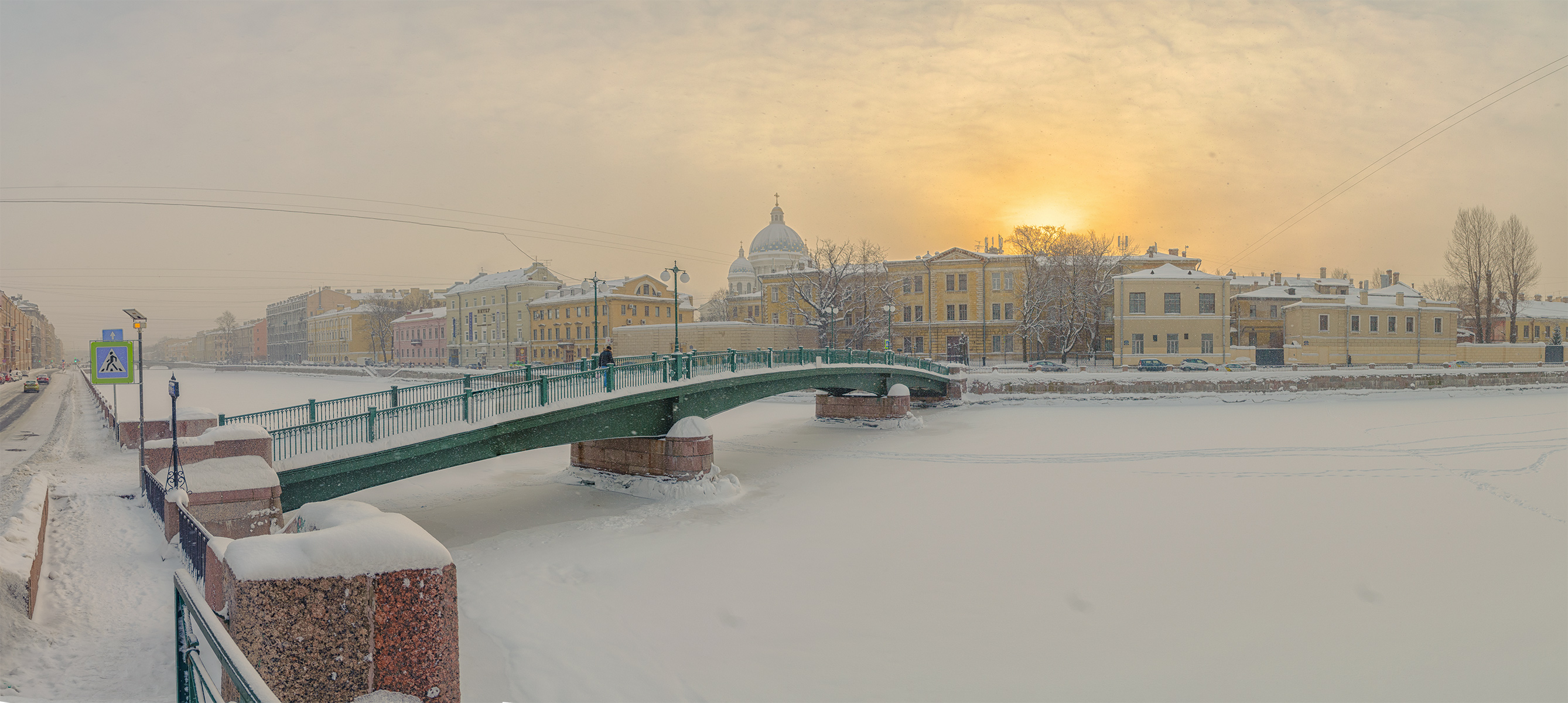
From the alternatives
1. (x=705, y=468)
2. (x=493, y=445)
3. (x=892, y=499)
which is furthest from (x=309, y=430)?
(x=892, y=499)

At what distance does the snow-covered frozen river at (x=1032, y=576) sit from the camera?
9.86 meters

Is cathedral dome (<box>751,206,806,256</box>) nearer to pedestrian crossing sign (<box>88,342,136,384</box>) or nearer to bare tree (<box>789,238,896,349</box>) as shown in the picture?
bare tree (<box>789,238,896,349</box>)

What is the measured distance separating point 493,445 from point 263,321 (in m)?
161

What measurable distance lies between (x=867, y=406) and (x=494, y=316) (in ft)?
192

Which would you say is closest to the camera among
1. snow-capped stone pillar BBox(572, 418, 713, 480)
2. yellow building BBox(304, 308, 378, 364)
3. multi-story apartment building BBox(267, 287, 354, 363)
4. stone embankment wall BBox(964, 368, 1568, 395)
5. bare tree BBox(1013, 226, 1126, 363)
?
snow-capped stone pillar BBox(572, 418, 713, 480)

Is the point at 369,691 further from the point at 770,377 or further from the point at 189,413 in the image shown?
the point at 770,377

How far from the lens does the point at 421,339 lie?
94.4 m

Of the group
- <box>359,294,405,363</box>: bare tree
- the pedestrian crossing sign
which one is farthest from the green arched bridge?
<box>359,294,405,363</box>: bare tree

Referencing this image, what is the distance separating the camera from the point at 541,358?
3110 inches

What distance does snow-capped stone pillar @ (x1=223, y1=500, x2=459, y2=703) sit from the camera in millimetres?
5832

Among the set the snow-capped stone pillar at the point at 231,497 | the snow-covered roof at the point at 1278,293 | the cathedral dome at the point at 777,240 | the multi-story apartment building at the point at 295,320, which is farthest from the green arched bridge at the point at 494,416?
the multi-story apartment building at the point at 295,320

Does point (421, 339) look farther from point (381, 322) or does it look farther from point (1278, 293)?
point (1278, 293)

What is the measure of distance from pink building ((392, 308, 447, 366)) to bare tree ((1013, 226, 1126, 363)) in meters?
63.5

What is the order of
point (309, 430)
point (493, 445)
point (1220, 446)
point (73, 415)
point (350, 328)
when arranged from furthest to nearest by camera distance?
1. point (350, 328)
2. point (73, 415)
3. point (1220, 446)
4. point (493, 445)
5. point (309, 430)
